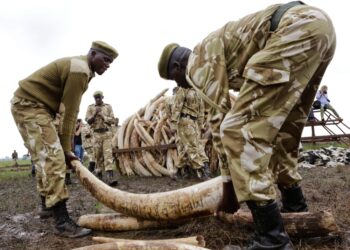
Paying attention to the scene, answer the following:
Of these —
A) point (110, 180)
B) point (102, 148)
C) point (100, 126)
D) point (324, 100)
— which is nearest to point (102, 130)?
point (100, 126)

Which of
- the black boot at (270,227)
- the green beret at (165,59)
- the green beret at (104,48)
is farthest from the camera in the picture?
the green beret at (104,48)

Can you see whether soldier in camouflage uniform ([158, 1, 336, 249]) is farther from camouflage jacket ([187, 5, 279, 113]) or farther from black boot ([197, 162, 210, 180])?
Result: black boot ([197, 162, 210, 180])

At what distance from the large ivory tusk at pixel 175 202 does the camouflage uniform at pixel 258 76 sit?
593mm

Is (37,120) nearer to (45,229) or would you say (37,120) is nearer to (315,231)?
→ (45,229)

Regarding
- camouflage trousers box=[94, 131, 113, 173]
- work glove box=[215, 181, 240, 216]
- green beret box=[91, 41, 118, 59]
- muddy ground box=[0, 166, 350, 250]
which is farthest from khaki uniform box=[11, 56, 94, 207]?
camouflage trousers box=[94, 131, 113, 173]

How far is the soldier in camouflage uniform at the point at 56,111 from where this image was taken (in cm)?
394

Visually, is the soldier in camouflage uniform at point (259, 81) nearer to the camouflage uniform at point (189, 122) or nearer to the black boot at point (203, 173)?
the camouflage uniform at point (189, 122)

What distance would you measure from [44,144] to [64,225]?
0.82 m

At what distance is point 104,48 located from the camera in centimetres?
423

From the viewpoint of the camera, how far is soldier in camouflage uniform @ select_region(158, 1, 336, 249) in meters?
2.45

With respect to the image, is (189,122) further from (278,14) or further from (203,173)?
(278,14)

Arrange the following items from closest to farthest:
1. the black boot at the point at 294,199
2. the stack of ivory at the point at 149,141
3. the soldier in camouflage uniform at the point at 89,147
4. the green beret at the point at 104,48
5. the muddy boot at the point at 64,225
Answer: the black boot at the point at 294,199 → the muddy boot at the point at 64,225 → the green beret at the point at 104,48 → the stack of ivory at the point at 149,141 → the soldier in camouflage uniform at the point at 89,147

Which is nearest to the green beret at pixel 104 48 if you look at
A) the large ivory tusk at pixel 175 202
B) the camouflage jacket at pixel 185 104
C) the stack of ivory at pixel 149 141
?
the large ivory tusk at pixel 175 202

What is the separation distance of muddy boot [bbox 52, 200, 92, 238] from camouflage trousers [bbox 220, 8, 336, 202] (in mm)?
1998
